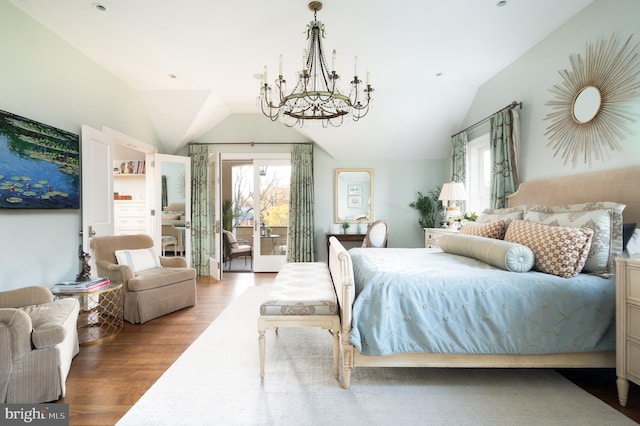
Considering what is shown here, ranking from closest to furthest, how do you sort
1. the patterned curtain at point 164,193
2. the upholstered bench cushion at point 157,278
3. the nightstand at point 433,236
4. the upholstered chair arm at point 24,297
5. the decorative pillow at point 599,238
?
the decorative pillow at point 599,238, the upholstered chair arm at point 24,297, the upholstered bench cushion at point 157,278, the nightstand at point 433,236, the patterned curtain at point 164,193

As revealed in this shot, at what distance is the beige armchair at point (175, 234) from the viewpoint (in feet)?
16.4

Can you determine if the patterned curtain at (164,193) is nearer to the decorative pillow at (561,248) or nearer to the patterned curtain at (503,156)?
the patterned curtain at (503,156)

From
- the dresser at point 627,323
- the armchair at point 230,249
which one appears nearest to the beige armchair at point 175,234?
the armchair at point 230,249

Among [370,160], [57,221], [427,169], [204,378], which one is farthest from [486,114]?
[57,221]

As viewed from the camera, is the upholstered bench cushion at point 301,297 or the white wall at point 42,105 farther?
the white wall at point 42,105

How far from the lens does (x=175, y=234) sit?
509 centimetres

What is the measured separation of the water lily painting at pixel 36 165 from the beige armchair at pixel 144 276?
1.98ft

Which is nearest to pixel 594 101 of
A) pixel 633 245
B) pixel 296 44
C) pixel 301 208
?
pixel 633 245

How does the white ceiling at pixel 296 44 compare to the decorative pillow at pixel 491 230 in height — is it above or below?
above

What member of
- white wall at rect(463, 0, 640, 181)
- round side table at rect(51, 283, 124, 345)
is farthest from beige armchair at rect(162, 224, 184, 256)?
white wall at rect(463, 0, 640, 181)

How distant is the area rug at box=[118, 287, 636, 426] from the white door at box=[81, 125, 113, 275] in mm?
2079

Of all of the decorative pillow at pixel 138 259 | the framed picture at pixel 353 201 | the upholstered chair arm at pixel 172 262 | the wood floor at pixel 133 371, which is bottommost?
the wood floor at pixel 133 371

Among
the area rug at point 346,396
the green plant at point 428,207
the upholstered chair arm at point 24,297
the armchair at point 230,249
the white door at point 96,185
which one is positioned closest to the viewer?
the area rug at point 346,396

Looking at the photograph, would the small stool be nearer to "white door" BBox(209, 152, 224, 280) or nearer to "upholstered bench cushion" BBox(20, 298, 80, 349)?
"white door" BBox(209, 152, 224, 280)
